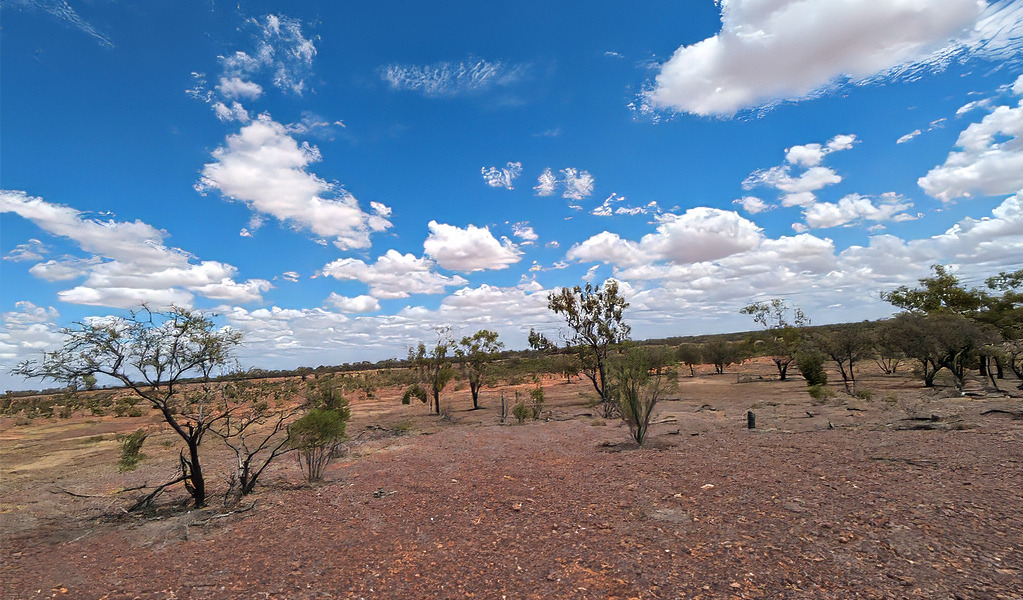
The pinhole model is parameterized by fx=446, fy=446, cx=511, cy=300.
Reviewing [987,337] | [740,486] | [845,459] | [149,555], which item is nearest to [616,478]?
[740,486]

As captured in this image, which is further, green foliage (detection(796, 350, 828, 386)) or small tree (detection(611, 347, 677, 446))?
green foliage (detection(796, 350, 828, 386))

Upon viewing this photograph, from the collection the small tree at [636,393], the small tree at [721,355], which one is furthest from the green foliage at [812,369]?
the small tree at [721,355]

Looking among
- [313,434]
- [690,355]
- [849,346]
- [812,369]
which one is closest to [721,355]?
[690,355]

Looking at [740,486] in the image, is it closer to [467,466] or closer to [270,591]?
[467,466]

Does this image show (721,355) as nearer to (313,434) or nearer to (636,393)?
(636,393)

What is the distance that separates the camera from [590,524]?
821 centimetres


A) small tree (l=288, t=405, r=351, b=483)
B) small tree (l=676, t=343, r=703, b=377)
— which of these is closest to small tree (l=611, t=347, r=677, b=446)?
small tree (l=288, t=405, r=351, b=483)

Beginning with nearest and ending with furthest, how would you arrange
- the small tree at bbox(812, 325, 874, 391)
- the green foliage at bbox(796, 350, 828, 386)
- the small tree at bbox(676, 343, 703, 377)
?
1. the green foliage at bbox(796, 350, 828, 386)
2. the small tree at bbox(812, 325, 874, 391)
3. the small tree at bbox(676, 343, 703, 377)

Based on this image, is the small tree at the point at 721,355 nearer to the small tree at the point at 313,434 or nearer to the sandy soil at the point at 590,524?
the sandy soil at the point at 590,524

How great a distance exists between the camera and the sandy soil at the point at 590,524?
6.05 metres

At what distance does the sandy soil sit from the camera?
6.05m

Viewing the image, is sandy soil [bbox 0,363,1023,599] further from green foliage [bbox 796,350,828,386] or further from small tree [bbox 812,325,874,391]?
small tree [bbox 812,325,874,391]

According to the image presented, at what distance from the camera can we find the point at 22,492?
13.8 meters

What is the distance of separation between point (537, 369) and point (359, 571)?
51488mm
